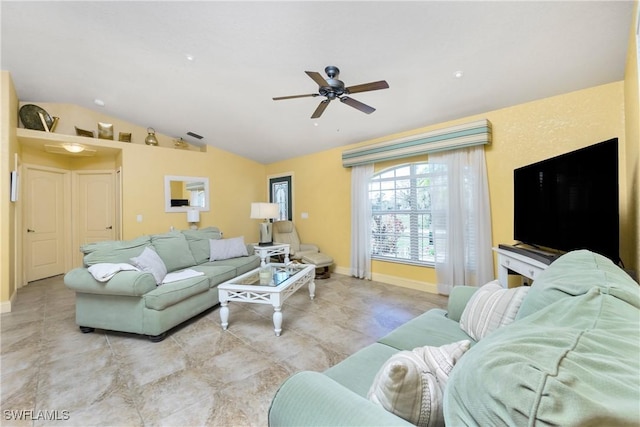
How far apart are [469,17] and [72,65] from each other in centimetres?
436

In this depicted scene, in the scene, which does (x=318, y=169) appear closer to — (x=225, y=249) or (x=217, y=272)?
(x=225, y=249)

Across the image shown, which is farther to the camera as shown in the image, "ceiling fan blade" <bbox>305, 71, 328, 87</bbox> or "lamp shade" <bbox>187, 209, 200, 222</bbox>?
"lamp shade" <bbox>187, 209, 200, 222</bbox>

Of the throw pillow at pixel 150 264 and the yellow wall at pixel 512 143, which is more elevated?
the yellow wall at pixel 512 143

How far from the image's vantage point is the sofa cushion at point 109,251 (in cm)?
251

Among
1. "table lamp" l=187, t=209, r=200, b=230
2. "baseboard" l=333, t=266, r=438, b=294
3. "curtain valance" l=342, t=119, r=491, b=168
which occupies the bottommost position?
"baseboard" l=333, t=266, r=438, b=294

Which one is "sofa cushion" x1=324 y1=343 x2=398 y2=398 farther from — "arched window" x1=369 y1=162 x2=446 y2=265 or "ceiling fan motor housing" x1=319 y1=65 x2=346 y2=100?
"arched window" x1=369 y1=162 x2=446 y2=265

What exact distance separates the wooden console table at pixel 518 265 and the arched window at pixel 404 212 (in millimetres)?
1008

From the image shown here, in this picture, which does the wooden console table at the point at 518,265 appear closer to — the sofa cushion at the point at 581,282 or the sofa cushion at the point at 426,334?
the sofa cushion at the point at 426,334

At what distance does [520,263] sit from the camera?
88.1 inches

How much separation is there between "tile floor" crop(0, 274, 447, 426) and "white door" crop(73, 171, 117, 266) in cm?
207

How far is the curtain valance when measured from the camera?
121 inches

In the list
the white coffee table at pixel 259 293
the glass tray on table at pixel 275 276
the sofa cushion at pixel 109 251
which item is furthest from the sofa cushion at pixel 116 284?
the glass tray on table at pixel 275 276

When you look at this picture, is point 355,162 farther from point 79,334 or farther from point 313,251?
point 79,334

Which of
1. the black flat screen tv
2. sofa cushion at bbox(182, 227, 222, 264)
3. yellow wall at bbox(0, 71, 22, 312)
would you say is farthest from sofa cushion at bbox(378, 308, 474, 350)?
yellow wall at bbox(0, 71, 22, 312)
